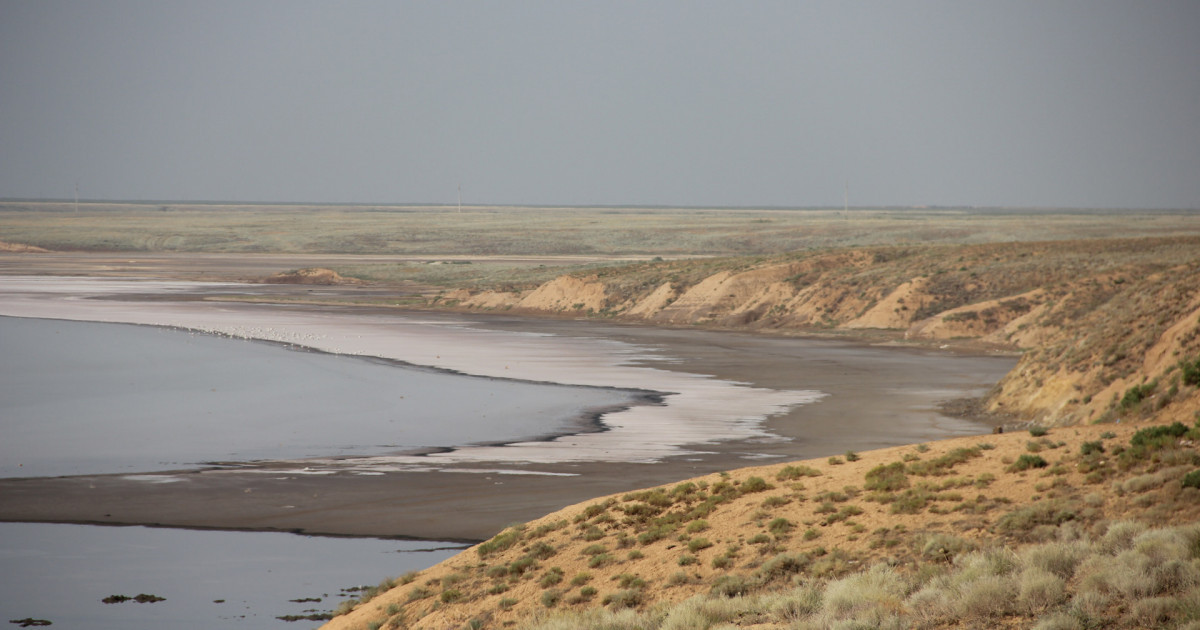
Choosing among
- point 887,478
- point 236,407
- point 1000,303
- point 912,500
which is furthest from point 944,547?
point 1000,303

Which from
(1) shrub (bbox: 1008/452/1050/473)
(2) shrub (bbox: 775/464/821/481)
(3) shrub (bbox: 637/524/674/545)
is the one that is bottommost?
(3) shrub (bbox: 637/524/674/545)

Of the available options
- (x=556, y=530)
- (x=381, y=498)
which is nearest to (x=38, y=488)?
(x=381, y=498)

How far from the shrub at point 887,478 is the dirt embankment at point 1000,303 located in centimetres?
729

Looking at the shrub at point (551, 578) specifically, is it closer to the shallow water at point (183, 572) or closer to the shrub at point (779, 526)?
the shallow water at point (183, 572)

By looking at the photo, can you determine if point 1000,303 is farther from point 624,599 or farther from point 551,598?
point 624,599

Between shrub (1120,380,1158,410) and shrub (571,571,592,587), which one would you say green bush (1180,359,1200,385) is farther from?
shrub (571,571,592,587)

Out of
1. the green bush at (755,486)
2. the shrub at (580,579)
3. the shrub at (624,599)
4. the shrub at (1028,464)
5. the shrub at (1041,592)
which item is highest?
the shrub at (1028,464)

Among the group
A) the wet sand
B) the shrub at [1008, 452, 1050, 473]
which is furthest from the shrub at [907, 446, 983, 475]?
the wet sand

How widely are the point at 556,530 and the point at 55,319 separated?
166 feet

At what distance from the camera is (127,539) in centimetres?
1730

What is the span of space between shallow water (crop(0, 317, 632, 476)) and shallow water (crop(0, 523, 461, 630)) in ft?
20.0

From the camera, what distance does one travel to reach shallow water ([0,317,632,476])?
2512 cm

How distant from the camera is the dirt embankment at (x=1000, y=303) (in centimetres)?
2425

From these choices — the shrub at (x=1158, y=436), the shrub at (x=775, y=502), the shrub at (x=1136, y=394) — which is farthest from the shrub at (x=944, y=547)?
the shrub at (x=1136, y=394)
